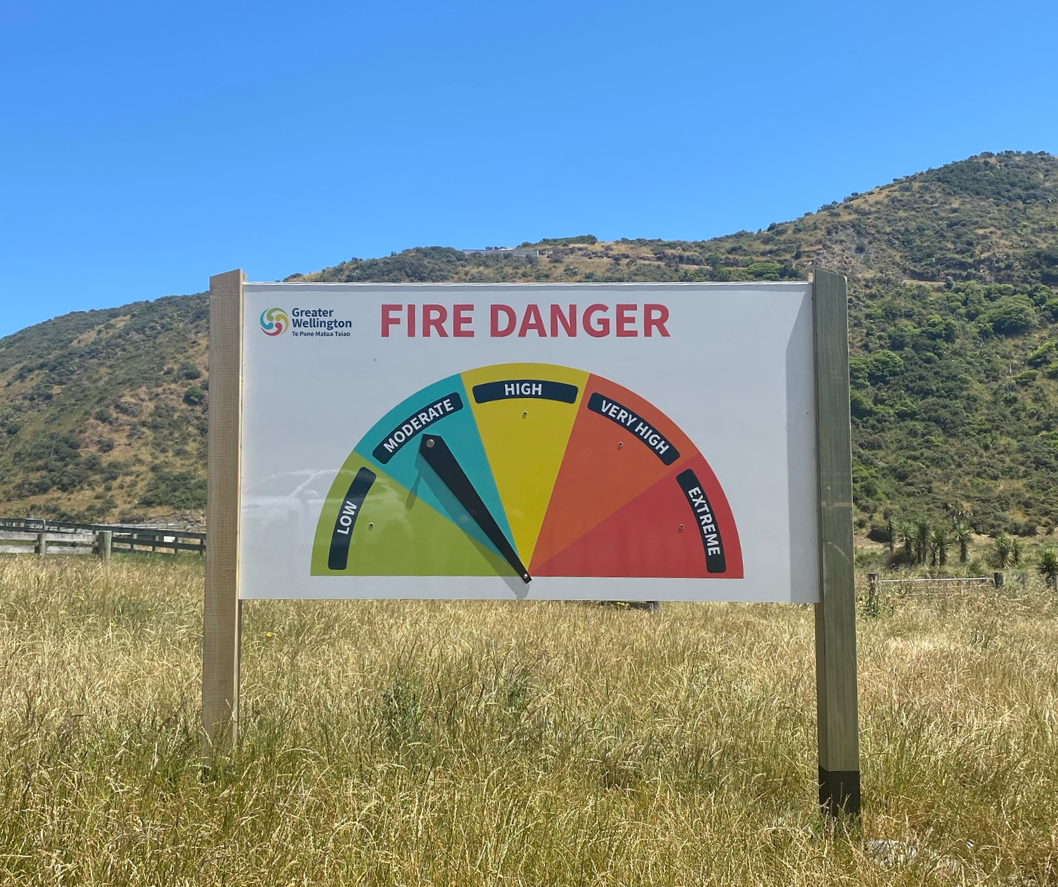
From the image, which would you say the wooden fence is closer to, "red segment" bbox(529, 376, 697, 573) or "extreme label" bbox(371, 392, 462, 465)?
"extreme label" bbox(371, 392, 462, 465)

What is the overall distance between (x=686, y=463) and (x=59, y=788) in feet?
9.48

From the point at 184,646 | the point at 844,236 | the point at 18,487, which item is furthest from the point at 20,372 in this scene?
the point at 184,646

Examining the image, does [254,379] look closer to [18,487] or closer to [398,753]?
[398,753]

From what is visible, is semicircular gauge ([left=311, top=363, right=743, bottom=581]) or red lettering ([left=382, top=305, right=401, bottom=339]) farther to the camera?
red lettering ([left=382, top=305, right=401, bottom=339])

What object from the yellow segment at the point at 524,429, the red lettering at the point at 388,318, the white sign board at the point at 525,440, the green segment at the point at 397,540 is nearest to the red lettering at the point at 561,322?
the white sign board at the point at 525,440

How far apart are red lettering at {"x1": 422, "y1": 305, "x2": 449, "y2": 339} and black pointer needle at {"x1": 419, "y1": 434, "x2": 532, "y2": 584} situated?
0.49 meters

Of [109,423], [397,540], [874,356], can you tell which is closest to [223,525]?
[397,540]

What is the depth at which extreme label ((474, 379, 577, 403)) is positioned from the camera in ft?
12.6

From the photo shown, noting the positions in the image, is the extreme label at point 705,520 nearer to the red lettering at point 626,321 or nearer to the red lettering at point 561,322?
the red lettering at point 626,321

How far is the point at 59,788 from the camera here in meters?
3.09

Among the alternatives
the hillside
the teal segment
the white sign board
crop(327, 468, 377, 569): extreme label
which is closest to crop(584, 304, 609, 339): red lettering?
the white sign board

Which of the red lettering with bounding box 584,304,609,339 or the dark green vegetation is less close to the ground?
the dark green vegetation

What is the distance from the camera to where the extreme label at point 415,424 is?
12.6 ft

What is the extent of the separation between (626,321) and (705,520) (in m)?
1.01
